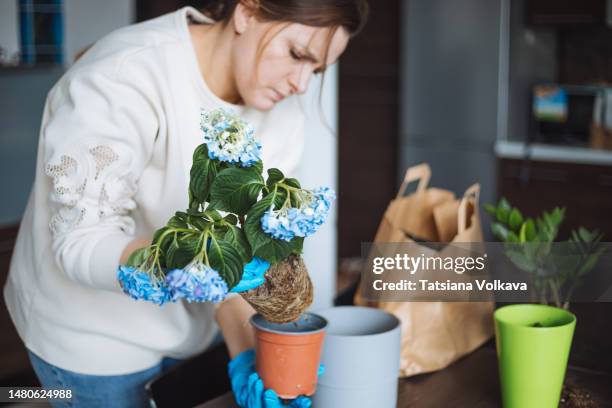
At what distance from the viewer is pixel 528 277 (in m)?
1.32

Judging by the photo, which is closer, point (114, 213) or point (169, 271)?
point (169, 271)

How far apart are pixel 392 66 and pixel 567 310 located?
3.32 m

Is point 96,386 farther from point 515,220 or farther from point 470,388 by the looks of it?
point 515,220

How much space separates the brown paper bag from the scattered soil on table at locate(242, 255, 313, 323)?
1.19ft

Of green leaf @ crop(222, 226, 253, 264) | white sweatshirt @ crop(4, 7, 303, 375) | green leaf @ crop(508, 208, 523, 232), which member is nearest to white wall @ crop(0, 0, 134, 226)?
white sweatshirt @ crop(4, 7, 303, 375)

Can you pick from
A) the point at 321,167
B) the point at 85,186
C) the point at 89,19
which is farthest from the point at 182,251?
the point at 89,19

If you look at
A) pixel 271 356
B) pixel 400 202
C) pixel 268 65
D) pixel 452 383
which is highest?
pixel 268 65

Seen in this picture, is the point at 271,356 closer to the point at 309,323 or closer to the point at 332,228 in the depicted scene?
the point at 309,323

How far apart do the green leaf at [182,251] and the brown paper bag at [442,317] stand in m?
0.54

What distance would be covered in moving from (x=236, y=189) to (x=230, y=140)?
6cm

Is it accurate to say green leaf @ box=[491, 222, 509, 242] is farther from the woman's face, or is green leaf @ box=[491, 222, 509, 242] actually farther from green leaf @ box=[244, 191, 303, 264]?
green leaf @ box=[244, 191, 303, 264]

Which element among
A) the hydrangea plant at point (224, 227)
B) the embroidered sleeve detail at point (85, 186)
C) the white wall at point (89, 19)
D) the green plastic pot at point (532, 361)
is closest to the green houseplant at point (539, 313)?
the green plastic pot at point (532, 361)

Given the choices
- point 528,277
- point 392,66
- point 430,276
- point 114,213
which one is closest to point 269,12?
point 114,213

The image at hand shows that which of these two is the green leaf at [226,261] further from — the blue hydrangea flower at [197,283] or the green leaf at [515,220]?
the green leaf at [515,220]
